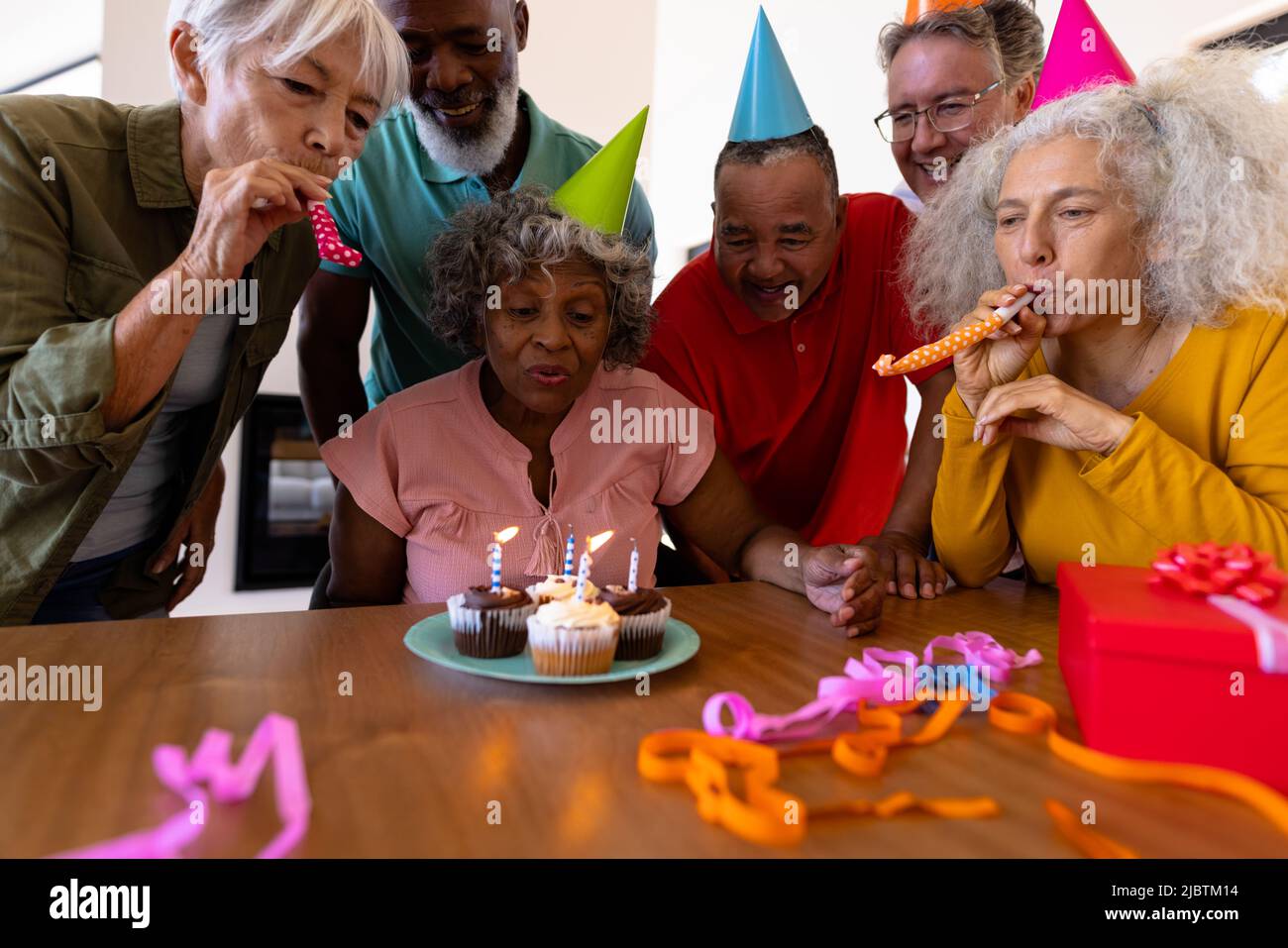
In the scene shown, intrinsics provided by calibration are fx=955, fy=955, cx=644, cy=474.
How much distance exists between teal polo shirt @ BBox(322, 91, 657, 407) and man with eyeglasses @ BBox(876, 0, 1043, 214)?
65 centimetres

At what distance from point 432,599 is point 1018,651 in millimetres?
941

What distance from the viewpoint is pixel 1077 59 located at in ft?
5.71

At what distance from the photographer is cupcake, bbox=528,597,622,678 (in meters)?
1.12

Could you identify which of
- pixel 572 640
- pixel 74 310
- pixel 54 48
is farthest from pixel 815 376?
pixel 54 48

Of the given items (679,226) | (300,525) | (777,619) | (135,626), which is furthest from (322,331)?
(679,226)

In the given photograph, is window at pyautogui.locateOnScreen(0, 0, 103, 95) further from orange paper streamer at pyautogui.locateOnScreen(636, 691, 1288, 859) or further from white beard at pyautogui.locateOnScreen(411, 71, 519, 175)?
orange paper streamer at pyautogui.locateOnScreen(636, 691, 1288, 859)

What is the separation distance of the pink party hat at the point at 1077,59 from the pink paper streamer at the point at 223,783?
1.60 metres

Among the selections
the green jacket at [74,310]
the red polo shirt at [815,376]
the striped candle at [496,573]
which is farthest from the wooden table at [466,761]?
the red polo shirt at [815,376]

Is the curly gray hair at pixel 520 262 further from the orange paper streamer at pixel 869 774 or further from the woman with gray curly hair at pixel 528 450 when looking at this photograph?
the orange paper streamer at pixel 869 774

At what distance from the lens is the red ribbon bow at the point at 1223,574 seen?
94cm

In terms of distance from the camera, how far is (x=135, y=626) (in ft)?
4.19

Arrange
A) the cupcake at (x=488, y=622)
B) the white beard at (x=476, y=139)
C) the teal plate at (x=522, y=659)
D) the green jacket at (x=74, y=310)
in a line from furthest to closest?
the white beard at (x=476, y=139)
the green jacket at (x=74, y=310)
the cupcake at (x=488, y=622)
the teal plate at (x=522, y=659)

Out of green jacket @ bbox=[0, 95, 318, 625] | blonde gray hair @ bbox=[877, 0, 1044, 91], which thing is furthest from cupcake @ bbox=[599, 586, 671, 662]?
blonde gray hair @ bbox=[877, 0, 1044, 91]

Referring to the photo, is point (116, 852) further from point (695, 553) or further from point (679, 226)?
point (679, 226)
